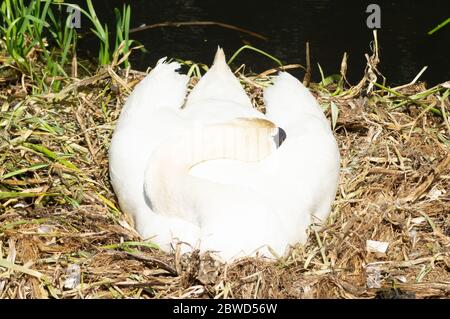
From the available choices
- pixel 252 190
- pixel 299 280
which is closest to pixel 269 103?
pixel 252 190

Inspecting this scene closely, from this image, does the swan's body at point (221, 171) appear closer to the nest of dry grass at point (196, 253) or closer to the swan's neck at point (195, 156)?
the swan's neck at point (195, 156)

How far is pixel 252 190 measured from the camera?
4145mm

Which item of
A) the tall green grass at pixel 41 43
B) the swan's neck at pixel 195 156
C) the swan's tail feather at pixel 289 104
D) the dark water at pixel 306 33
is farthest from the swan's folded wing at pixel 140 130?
the dark water at pixel 306 33

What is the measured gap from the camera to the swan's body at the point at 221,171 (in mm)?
4035

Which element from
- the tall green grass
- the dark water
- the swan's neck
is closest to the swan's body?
Result: the swan's neck

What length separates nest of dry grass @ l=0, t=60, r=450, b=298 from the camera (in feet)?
13.2

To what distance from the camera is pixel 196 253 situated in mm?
3912

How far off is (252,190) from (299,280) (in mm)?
441

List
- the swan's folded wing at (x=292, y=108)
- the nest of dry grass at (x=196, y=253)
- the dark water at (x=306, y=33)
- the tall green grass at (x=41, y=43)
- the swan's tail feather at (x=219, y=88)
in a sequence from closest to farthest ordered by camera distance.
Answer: the nest of dry grass at (x=196, y=253)
the swan's folded wing at (x=292, y=108)
the swan's tail feather at (x=219, y=88)
the tall green grass at (x=41, y=43)
the dark water at (x=306, y=33)

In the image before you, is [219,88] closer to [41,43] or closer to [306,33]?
[41,43]

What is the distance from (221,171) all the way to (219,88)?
762mm

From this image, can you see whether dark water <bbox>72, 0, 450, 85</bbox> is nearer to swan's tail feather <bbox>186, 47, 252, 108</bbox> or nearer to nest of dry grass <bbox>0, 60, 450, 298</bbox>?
nest of dry grass <bbox>0, 60, 450, 298</bbox>

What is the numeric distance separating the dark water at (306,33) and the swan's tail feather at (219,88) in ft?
4.49

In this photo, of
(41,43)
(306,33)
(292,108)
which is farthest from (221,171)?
(306,33)
